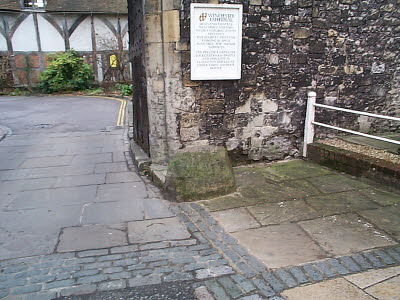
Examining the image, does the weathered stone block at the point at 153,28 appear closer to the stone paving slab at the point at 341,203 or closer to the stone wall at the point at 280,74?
the stone wall at the point at 280,74

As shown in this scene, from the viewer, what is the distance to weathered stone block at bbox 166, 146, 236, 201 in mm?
4129

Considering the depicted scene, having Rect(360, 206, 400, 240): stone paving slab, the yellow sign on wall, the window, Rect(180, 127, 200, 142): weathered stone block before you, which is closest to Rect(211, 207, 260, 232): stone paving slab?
Rect(360, 206, 400, 240): stone paving slab

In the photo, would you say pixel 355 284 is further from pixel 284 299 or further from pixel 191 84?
pixel 191 84

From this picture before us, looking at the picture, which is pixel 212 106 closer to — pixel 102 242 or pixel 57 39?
pixel 102 242

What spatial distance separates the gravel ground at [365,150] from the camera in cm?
461

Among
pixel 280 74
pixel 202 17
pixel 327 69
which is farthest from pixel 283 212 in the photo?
pixel 327 69

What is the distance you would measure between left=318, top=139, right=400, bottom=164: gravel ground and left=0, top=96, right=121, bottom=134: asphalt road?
258 inches

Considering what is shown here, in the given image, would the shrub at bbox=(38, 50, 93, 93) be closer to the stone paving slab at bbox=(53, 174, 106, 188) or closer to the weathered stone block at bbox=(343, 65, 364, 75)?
the stone paving slab at bbox=(53, 174, 106, 188)

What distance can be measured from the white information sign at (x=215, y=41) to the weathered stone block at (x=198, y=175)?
1.21 meters

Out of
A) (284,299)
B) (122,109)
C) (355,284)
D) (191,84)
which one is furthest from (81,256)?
(122,109)

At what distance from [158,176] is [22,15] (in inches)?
802

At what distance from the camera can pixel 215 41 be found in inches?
187

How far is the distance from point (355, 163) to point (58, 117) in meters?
10.1

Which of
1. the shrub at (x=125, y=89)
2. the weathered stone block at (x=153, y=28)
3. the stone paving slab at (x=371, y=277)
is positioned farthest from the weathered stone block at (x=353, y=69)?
the shrub at (x=125, y=89)
